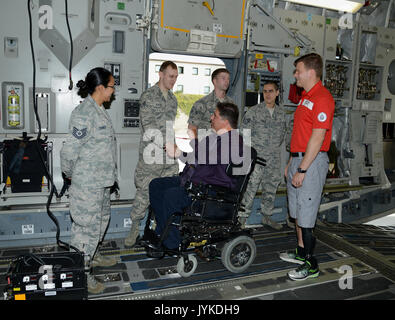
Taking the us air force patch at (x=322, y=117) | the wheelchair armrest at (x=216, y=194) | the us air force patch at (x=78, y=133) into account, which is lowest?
the wheelchair armrest at (x=216, y=194)

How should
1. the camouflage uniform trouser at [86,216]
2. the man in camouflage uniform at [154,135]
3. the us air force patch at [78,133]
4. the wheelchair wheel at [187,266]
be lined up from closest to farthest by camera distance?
1. the us air force patch at [78,133]
2. the camouflage uniform trouser at [86,216]
3. the wheelchair wheel at [187,266]
4. the man in camouflage uniform at [154,135]

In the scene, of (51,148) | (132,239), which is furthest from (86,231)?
(51,148)

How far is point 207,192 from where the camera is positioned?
9.35ft

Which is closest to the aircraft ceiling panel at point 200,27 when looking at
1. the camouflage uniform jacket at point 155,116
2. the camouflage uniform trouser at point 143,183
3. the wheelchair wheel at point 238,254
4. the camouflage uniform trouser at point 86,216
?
the camouflage uniform jacket at point 155,116

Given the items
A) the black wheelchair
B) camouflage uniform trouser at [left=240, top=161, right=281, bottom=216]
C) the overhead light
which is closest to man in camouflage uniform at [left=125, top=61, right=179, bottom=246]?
the black wheelchair

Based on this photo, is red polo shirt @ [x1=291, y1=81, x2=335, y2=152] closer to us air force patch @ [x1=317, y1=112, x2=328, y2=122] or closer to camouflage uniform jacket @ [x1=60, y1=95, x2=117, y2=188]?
us air force patch @ [x1=317, y1=112, x2=328, y2=122]

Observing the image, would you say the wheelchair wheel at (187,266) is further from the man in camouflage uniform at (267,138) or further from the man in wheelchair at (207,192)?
the man in camouflage uniform at (267,138)

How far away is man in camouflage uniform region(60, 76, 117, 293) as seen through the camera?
2.56 meters

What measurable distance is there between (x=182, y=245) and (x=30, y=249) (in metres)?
1.81

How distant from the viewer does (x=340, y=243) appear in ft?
12.5

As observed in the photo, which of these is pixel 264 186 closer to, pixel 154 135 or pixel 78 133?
pixel 154 135

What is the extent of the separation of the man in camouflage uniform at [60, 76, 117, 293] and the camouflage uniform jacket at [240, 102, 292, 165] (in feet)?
7.07

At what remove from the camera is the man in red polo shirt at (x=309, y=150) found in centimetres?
279

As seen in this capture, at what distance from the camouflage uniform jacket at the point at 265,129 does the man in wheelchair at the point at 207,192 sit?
141 centimetres
